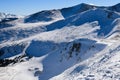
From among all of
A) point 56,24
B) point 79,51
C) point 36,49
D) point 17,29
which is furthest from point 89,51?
point 17,29

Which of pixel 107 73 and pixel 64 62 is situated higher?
pixel 107 73

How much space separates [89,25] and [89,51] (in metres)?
51.8

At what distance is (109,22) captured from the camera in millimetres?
126812

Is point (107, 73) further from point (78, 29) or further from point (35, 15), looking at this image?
point (35, 15)

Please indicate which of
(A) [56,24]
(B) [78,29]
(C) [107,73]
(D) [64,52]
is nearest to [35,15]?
(A) [56,24]

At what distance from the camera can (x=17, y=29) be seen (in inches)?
6850

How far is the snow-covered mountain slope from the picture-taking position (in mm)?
45566

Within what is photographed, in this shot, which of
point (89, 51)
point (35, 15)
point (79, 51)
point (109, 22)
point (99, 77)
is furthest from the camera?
point (35, 15)

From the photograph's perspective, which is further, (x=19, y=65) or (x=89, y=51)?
(x=19, y=65)

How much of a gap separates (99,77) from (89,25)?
100 metres

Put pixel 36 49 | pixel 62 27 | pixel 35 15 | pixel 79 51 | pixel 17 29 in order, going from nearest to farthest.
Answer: pixel 79 51 < pixel 36 49 < pixel 62 27 < pixel 17 29 < pixel 35 15

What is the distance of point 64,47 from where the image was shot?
324ft

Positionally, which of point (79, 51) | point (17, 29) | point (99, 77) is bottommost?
point (17, 29)

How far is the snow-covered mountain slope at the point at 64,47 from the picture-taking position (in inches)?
1794
